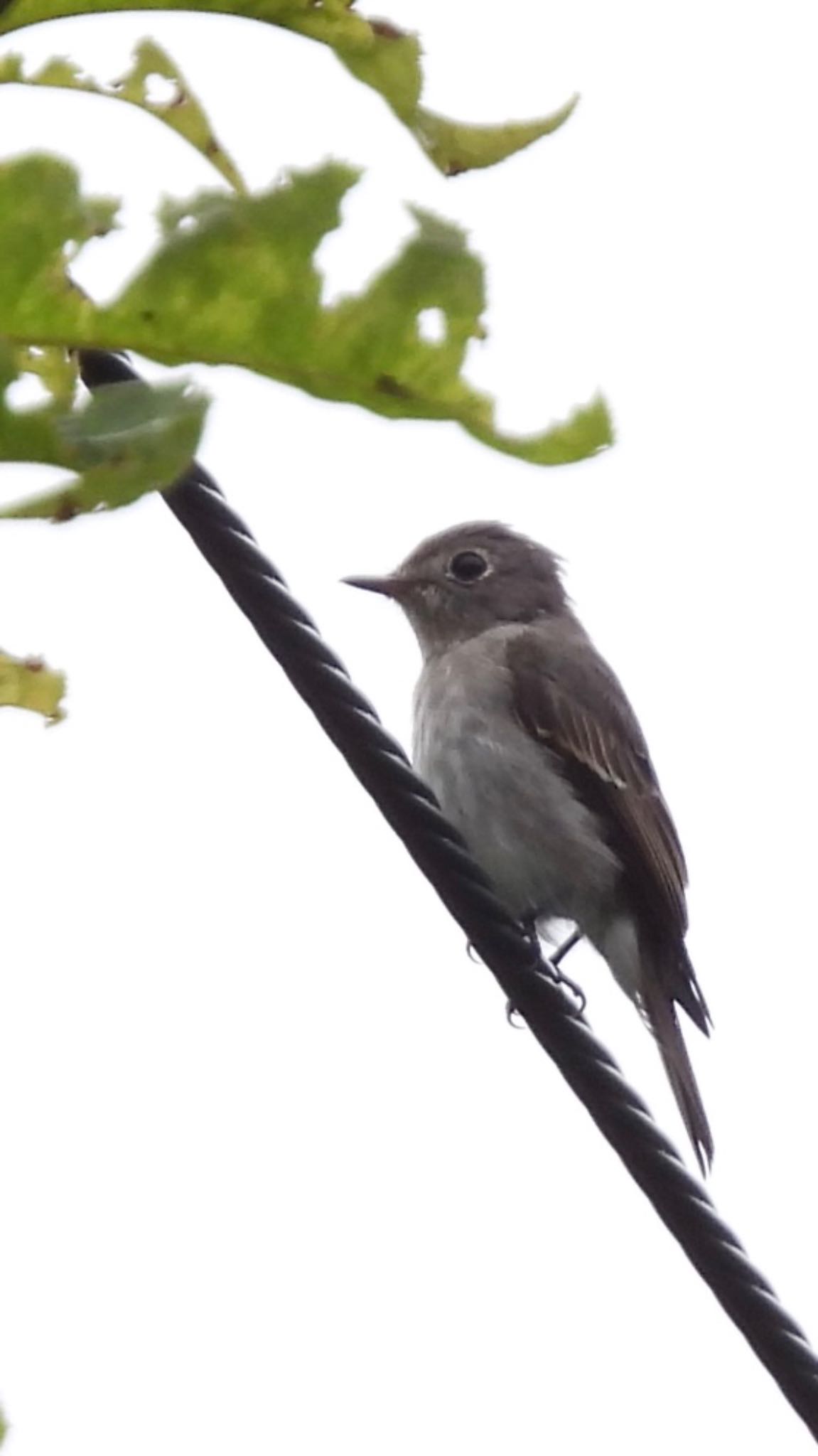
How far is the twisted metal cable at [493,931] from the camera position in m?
3.37

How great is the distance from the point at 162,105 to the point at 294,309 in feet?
1.67

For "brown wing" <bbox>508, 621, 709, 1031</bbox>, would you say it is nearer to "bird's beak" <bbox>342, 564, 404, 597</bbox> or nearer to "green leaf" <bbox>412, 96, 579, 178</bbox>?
"bird's beak" <bbox>342, 564, 404, 597</bbox>

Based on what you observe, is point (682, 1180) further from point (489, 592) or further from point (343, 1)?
point (489, 592)

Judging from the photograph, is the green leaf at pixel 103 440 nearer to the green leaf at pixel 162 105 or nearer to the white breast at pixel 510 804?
the green leaf at pixel 162 105

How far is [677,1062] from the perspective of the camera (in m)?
6.60

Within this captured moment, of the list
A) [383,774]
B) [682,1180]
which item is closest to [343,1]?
[383,774]

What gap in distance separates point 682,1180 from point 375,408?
114 inches

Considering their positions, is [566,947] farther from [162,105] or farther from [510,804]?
[162,105]

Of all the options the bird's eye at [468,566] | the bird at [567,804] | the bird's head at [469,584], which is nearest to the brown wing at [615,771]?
the bird at [567,804]

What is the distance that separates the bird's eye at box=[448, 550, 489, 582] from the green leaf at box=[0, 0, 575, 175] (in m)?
6.15

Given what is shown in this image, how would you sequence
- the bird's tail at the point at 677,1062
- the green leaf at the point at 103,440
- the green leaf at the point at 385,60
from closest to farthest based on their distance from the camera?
the green leaf at the point at 103,440, the green leaf at the point at 385,60, the bird's tail at the point at 677,1062

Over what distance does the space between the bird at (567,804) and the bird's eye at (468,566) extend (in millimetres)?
351

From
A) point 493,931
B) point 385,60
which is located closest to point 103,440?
point 385,60

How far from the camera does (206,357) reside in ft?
4.44
